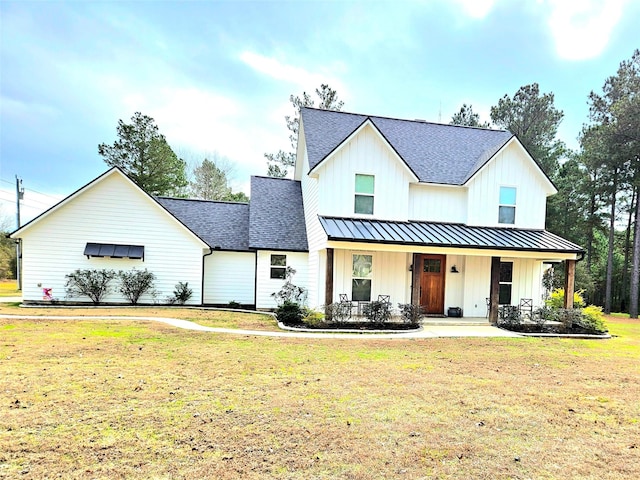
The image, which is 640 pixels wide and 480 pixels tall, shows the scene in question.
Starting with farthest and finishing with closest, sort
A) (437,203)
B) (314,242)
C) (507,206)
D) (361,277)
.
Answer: (507,206), (437,203), (314,242), (361,277)

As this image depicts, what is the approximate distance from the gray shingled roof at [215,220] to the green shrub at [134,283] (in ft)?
9.72

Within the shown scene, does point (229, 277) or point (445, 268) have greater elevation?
point (445, 268)

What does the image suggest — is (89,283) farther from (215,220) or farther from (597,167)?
(597,167)

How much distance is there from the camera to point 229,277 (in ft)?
57.8

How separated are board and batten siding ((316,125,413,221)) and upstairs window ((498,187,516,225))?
14.1ft

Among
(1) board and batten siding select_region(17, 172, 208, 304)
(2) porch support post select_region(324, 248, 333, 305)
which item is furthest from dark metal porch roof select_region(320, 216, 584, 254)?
(1) board and batten siding select_region(17, 172, 208, 304)

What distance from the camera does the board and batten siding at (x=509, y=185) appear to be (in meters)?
15.6

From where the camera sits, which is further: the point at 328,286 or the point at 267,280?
the point at 267,280

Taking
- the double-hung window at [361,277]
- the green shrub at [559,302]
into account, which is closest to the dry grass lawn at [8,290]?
the double-hung window at [361,277]

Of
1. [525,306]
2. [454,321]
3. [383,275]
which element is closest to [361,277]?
[383,275]

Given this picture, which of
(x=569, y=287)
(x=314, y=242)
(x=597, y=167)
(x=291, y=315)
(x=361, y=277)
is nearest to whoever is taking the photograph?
(x=291, y=315)

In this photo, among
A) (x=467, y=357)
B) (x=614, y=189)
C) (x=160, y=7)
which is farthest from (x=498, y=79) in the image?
(x=467, y=357)

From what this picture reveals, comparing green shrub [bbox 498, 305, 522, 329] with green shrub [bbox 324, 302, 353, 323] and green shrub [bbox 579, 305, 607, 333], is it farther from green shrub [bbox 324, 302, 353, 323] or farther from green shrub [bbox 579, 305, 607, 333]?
green shrub [bbox 324, 302, 353, 323]

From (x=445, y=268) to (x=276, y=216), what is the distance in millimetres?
8416
